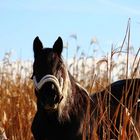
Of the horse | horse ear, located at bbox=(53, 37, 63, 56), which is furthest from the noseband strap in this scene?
horse ear, located at bbox=(53, 37, 63, 56)

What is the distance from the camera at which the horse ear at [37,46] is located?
158 inches

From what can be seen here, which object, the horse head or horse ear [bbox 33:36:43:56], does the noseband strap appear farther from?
horse ear [bbox 33:36:43:56]

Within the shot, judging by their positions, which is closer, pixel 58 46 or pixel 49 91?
pixel 49 91

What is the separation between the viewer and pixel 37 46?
4062mm

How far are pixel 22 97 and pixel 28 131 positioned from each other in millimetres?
1073

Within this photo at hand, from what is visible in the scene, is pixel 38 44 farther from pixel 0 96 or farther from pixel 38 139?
pixel 0 96

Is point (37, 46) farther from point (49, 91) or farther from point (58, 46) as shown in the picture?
point (49, 91)

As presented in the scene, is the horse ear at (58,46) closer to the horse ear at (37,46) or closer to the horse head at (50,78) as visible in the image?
the horse head at (50,78)

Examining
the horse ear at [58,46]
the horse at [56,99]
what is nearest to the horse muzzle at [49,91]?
the horse at [56,99]

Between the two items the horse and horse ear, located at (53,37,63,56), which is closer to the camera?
the horse

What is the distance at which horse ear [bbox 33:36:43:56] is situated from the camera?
4.01 meters

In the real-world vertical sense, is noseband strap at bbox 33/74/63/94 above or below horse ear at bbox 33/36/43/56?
below

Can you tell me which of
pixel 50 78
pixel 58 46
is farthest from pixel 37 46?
pixel 50 78

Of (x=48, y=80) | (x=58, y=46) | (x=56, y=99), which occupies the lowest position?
(x=56, y=99)
